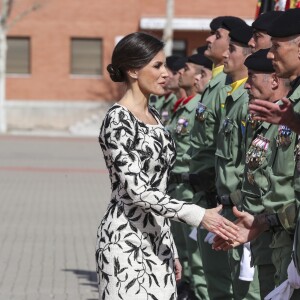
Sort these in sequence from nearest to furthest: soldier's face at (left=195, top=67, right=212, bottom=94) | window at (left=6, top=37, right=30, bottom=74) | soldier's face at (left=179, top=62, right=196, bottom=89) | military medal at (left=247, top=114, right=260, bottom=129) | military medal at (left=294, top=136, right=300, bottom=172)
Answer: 1. military medal at (left=294, top=136, right=300, bottom=172)
2. military medal at (left=247, top=114, right=260, bottom=129)
3. soldier's face at (left=195, top=67, right=212, bottom=94)
4. soldier's face at (left=179, top=62, right=196, bottom=89)
5. window at (left=6, top=37, right=30, bottom=74)

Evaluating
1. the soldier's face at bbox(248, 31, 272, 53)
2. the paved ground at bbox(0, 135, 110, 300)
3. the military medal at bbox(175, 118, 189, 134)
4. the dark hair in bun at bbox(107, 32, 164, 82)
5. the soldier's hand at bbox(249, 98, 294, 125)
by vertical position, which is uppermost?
the soldier's hand at bbox(249, 98, 294, 125)

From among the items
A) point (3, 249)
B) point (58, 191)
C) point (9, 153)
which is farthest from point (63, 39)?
point (3, 249)

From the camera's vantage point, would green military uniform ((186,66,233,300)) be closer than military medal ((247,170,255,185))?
No

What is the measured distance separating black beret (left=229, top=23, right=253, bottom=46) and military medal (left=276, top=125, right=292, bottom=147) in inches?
92.3

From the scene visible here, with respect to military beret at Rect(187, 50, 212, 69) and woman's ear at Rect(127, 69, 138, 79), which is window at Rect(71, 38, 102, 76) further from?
woman's ear at Rect(127, 69, 138, 79)

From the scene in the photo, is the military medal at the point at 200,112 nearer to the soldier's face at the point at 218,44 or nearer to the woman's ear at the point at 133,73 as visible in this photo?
the soldier's face at the point at 218,44

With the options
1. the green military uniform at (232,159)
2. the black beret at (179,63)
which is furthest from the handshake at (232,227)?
the black beret at (179,63)

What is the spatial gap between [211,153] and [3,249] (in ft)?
14.1

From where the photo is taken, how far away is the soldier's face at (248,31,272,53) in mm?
7076

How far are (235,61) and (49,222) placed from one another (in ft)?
22.8

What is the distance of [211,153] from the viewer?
27.0 ft

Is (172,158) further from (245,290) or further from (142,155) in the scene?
(245,290)

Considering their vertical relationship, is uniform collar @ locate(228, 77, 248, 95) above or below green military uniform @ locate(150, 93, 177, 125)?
above

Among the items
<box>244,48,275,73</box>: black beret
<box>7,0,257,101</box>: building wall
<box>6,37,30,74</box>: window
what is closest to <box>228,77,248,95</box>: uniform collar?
<box>244,48,275,73</box>: black beret
